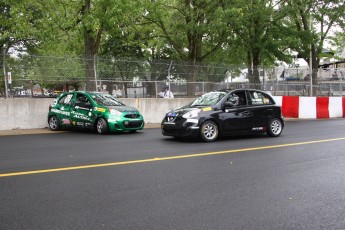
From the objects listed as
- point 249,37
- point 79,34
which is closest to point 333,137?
point 79,34

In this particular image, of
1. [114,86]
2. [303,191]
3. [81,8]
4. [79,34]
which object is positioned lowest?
[303,191]

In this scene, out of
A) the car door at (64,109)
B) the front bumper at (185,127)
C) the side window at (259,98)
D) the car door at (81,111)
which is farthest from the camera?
the car door at (64,109)

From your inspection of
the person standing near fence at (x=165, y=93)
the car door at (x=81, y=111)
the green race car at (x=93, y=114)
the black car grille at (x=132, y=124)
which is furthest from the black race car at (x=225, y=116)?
the person standing near fence at (x=165, y=93)

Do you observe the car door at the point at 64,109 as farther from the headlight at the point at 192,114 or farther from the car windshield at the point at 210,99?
the headlight at the point at 192,114

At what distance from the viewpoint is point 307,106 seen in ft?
69.8

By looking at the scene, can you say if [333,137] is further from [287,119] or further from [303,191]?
[287,119]

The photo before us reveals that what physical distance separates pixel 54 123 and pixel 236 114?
281 inches

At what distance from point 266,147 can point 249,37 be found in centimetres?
1848

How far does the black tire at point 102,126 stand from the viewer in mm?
13898

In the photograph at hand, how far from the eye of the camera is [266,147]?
10.5m

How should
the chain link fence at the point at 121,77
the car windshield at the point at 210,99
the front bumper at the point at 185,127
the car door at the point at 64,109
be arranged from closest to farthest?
the front bumper at the point at 185,127 < the car windshield at the point at 210,99 < the car door at the point at 64,109 < the chain link fence at the point at 121,77

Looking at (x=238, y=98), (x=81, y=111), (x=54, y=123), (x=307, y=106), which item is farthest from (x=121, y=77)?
(x=307, y=106)

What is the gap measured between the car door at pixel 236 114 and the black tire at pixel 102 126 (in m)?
4.23

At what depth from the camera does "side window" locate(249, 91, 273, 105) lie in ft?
41.5
